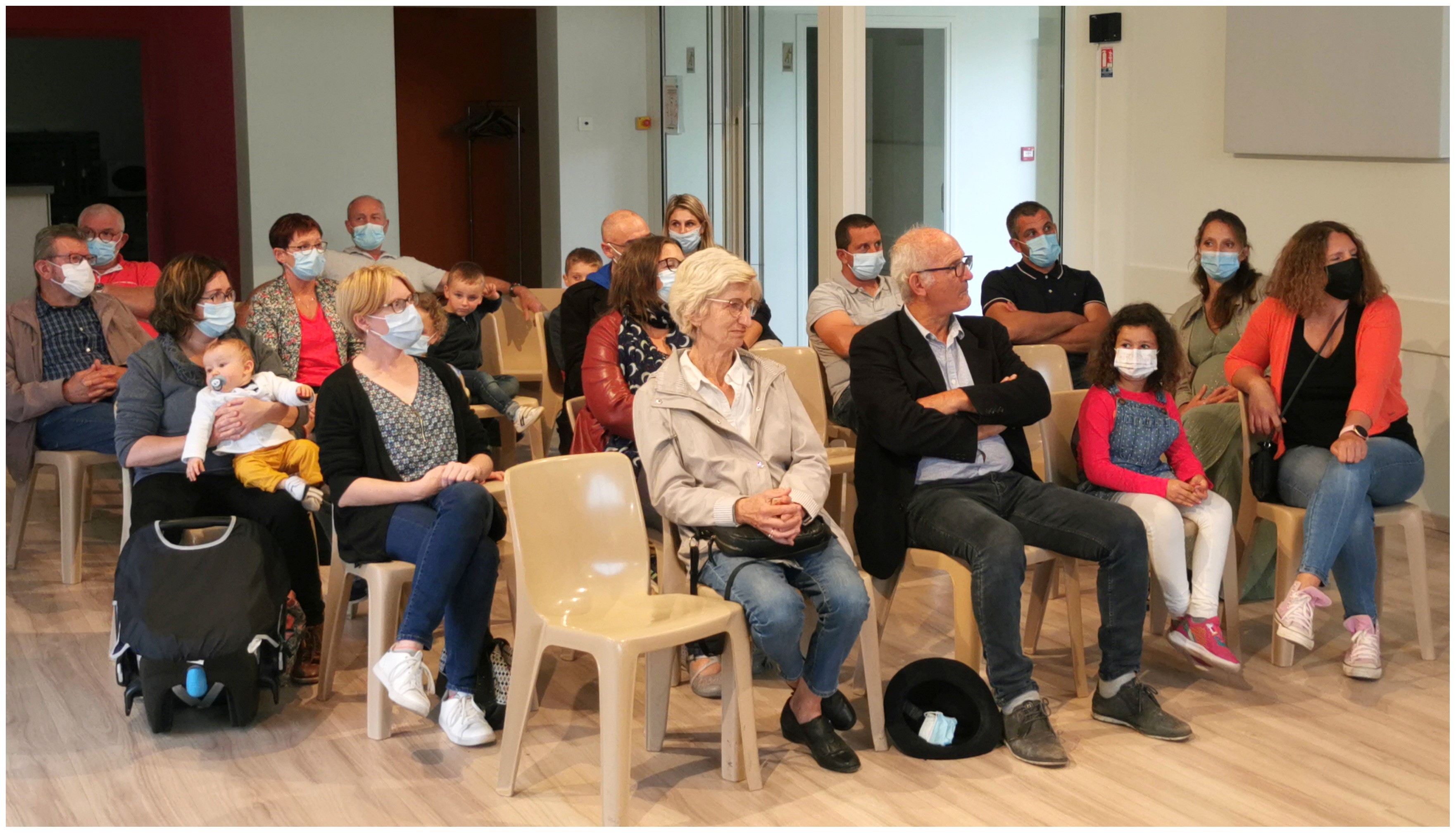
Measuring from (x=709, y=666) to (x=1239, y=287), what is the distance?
91.6 inches

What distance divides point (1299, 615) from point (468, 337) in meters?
3.12

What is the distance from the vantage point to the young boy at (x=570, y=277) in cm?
575

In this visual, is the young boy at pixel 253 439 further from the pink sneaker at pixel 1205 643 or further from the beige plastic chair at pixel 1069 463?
the pink sneaker at pixel 1205 643

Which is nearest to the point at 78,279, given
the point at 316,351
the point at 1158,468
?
the point at 316,351

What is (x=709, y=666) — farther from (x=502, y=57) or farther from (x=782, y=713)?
(x=502, y=57)

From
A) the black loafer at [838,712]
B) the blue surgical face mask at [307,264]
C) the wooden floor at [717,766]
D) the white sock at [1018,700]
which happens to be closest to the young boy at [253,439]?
the wooden floor at [717,766]

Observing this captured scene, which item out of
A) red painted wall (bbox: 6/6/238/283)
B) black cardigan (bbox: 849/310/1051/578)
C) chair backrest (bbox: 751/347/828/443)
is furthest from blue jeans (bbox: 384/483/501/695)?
red painted wall (bbox: 6/6/238/283)

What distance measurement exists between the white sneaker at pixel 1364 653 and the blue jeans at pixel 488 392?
2764 millimetres

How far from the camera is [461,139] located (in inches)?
423

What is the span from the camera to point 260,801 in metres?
3.18

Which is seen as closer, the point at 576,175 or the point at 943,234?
the point at 943,234

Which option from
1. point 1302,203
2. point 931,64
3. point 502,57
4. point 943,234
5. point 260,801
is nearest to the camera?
point 260,801

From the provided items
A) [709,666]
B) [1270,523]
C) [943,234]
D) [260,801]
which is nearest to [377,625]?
[260,801]

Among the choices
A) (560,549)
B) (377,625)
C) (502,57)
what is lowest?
(377,625)
